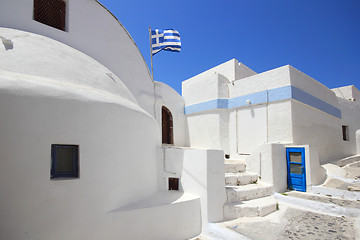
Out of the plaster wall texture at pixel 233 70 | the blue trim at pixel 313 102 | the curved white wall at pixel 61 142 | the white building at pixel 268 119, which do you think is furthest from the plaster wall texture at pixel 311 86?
the curved white wall at pixel 61 142

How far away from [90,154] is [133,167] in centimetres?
121

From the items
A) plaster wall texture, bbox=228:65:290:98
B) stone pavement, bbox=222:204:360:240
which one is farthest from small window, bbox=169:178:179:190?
plaster wall texture, bbox=228:65:290:98

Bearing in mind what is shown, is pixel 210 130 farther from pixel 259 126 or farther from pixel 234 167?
pixel 234 167

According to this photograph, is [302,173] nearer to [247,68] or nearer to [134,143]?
[134,143]

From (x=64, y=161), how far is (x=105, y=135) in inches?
35.2

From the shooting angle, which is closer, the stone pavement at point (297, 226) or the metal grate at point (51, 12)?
the stone pavement at point (297, 226)

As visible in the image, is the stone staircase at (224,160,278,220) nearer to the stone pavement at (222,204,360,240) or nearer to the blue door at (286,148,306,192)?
the stone pavement at (222,204,360,240)

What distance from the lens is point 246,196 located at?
6.42 meters

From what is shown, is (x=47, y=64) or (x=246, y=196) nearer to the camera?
(x=47, y=64)

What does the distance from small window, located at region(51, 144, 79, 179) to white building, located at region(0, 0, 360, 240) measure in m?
0.02

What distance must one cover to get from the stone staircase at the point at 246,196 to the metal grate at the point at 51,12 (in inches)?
281

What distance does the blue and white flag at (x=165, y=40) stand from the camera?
952 centimetres

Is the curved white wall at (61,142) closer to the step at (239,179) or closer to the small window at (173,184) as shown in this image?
the small window at (173,184)

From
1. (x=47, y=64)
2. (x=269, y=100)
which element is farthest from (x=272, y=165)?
(x=47, y=64)
